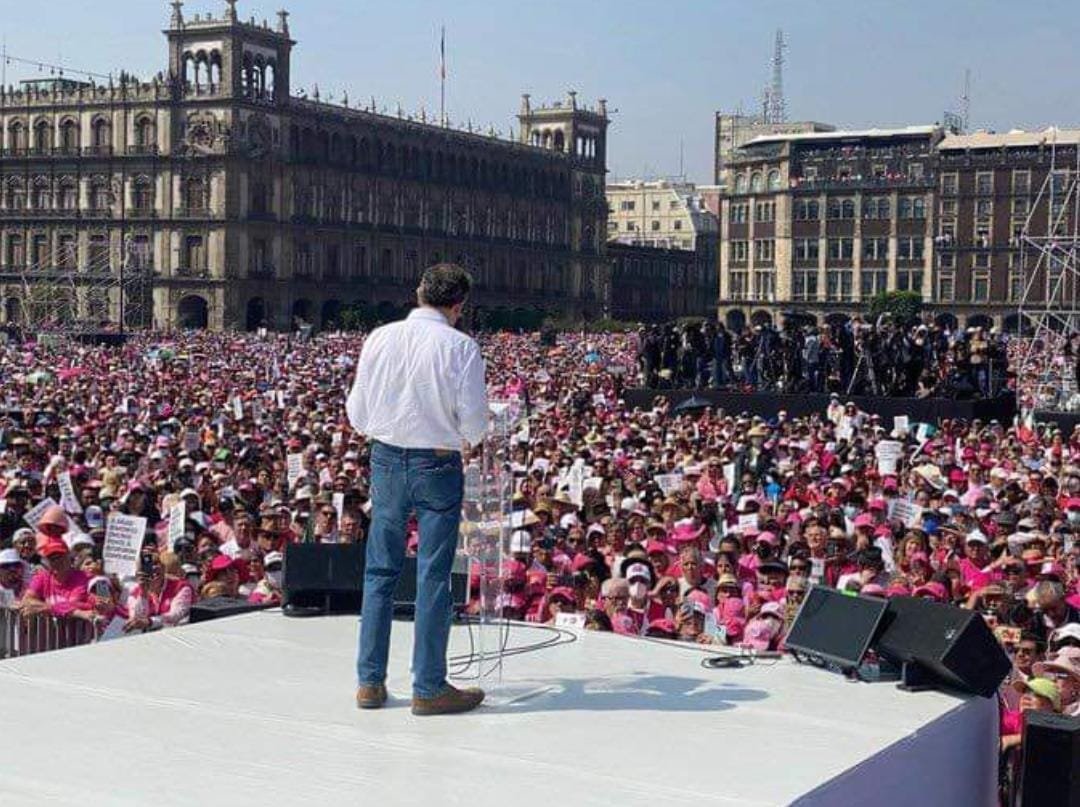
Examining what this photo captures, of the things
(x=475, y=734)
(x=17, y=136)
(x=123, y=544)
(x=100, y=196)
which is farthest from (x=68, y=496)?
(x=17, y=136)

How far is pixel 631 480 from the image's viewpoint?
670 inches

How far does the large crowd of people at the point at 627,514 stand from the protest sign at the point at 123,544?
0.11 m

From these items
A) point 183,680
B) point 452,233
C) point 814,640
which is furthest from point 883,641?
point 452,233

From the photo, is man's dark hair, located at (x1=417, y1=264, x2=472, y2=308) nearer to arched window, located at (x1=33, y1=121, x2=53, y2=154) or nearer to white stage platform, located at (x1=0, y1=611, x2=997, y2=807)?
white stage platform, located at (x1=0, y1=611, x2=997, y2=807)

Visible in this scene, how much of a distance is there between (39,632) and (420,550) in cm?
371

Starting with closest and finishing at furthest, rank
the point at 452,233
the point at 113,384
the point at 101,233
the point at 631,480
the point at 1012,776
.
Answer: the point at 1012,776 → the point at 631,480 → the point at 113,384 → the point at 101,233 → the point at 452,233

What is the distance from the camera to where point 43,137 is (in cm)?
9344

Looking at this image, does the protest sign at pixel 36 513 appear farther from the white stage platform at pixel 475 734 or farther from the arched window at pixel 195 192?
the arched window at pixel 195 192

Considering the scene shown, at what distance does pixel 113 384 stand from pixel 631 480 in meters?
16.4

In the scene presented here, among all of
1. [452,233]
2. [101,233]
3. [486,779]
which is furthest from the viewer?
[452,233]

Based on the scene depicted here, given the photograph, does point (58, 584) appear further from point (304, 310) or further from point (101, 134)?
point (304, 310)

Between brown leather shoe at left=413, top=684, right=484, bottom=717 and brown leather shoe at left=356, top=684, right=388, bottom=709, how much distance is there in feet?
0.49

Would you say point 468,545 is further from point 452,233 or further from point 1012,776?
point 452,233

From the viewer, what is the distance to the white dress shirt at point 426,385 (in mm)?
5945
